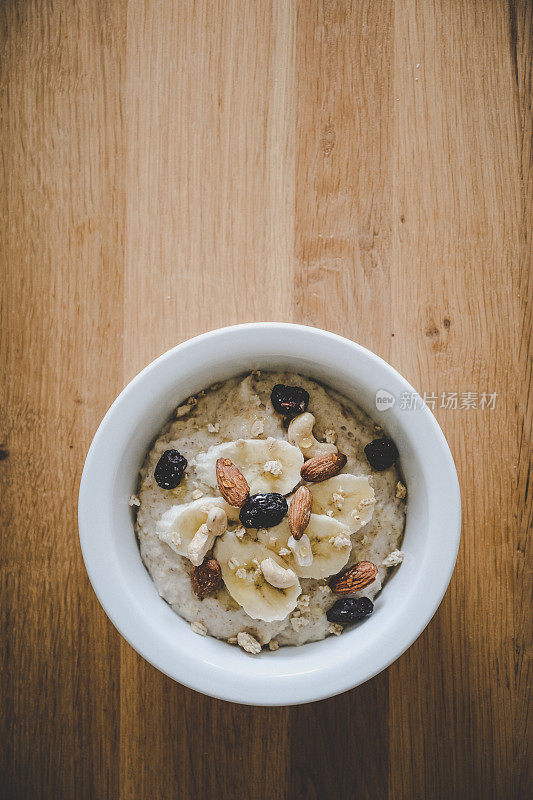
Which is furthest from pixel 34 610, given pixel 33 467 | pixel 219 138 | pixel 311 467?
pixel 219 138

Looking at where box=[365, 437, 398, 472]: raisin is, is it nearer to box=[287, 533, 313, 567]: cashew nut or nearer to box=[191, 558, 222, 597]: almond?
box=[287, 533, 313, 567]: cashew nut

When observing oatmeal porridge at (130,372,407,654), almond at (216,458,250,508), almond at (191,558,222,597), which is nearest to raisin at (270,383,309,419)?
oatmeal porridge at (130,372,407,654)

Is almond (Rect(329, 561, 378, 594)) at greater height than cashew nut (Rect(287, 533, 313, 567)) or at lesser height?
lesser

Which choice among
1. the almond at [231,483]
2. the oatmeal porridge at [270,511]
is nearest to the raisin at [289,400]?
the oatmeal porridge at [270,511]

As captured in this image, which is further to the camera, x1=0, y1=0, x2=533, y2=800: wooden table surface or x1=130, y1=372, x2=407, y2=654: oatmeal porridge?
x1=0, y1=0, x2=533, y2=800: wooden table surface

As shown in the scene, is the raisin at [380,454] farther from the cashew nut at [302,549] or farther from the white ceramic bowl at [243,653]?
the cashew nut at [302,549]

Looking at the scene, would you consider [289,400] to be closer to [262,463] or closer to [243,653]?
[262,463]

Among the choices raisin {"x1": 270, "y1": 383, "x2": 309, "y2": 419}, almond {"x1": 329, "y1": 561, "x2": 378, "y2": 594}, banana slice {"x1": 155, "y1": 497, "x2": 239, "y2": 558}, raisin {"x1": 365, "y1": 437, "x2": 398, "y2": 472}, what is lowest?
almond {"x1": 329, "y1": 561, "x2": 378, "y2": 594}

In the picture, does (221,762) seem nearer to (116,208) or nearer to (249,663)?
(249,663)

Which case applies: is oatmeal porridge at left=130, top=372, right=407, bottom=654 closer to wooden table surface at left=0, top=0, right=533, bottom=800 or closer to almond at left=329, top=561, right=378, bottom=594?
almond at left=329, top=561, right=378, bottom=594
